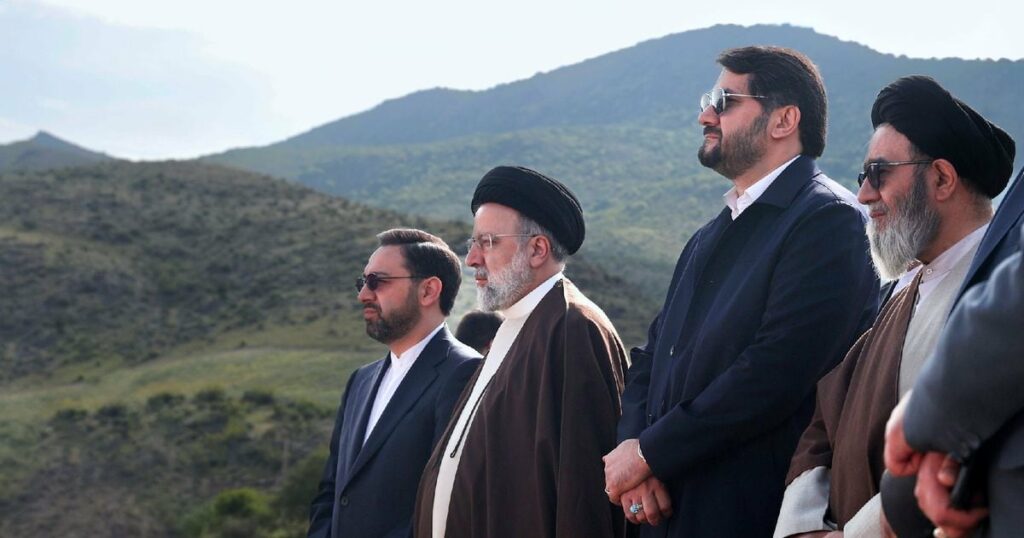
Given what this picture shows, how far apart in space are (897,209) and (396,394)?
2703 mm

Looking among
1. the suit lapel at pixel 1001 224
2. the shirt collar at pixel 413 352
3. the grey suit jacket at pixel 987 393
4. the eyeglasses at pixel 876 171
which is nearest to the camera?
the grey suit jacket at pixel 987 393

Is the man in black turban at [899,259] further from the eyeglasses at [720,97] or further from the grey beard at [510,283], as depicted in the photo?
the grey beard at [510,283]

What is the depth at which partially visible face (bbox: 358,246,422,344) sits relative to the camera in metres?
5.77

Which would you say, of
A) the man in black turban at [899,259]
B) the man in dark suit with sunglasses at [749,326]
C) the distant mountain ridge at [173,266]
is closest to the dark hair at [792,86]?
the man in dark suit with sunglasses at [749,326]

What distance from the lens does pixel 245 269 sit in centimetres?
4619

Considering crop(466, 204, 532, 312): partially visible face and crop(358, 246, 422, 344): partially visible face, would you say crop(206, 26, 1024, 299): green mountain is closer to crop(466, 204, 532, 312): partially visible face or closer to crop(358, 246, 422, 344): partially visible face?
crop(358, 246, 422, 344): partially visible face

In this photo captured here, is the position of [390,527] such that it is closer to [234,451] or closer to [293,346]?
[234,451]

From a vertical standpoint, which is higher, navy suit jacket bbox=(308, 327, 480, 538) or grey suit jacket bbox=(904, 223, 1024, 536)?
grey suit jacket bbox=(904, 223, 1024, 536)

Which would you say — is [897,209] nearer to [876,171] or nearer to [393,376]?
[876,171]

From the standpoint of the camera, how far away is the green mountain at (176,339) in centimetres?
2188

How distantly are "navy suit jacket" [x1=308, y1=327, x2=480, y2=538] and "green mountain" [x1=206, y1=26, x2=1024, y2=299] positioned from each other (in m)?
20.7

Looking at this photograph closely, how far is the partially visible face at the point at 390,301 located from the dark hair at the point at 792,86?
7.25 feet

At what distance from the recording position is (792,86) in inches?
161

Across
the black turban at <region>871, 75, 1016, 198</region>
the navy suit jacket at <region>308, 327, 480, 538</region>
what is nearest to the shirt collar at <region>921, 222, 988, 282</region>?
the black turban at <region>871, 75, 1016, 198</region>
